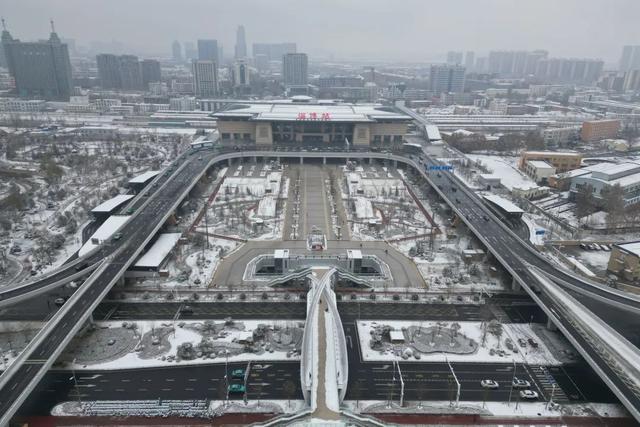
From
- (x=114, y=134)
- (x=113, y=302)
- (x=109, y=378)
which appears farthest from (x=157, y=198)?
(x=114, y=134)

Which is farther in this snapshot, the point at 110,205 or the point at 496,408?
the point at 110,205

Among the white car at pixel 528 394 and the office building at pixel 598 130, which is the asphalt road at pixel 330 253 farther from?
the office building at pixel 598 130

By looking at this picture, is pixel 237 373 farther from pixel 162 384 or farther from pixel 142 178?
pixel 142 178

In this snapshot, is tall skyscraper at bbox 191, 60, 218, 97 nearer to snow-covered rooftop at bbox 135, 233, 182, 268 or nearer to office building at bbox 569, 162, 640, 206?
snow-covered rooftop at bbox 135, 233, 182, 268

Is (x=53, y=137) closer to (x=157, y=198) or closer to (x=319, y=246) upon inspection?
(x=157, y=198)

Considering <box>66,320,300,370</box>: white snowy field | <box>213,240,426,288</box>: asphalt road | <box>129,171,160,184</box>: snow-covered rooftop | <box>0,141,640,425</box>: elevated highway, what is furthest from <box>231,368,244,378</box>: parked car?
<box>129,171,160,184</box>: snow-covered rooftop

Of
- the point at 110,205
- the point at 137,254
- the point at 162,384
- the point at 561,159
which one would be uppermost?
the point at 561,159

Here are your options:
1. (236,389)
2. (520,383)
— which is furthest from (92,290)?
(520,383)
